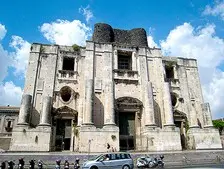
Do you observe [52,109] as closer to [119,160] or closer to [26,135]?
[26,135]

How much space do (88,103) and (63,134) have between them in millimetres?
3925

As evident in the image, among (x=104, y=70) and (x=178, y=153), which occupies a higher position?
(x=104, y=70)

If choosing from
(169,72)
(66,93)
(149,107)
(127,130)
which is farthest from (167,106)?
(66,93)

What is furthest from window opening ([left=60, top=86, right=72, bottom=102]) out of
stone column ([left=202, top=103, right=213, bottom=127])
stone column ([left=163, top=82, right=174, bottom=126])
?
stone column ([left=202, top=103, right=213, bottom=127])

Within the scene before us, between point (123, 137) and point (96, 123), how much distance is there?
10.6ft

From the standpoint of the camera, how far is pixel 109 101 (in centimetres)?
2134

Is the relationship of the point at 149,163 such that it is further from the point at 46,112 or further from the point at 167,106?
the point at 46,112

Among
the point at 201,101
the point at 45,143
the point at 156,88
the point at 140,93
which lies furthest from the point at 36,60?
the point at 201,101

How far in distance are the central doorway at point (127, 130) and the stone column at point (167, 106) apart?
11.6ft

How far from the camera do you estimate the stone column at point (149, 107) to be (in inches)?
847

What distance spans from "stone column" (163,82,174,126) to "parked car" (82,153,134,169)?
33.2ft

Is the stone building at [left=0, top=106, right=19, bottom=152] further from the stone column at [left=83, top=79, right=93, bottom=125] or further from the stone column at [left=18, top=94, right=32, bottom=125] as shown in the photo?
the stone column at [left=83, top=79, right=93, bottom=125]

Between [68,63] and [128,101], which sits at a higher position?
[68,63]

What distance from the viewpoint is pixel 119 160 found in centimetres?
1259
